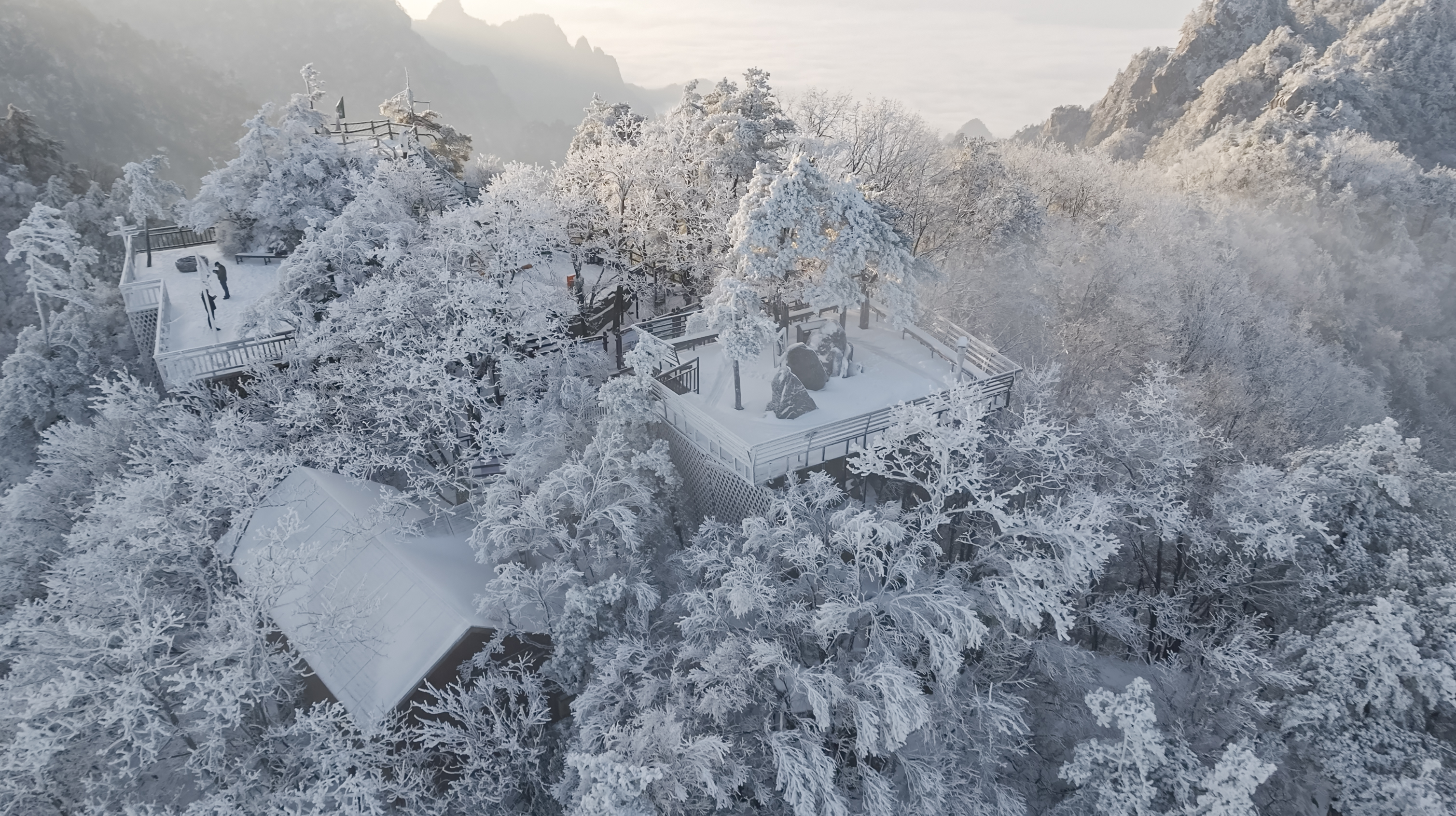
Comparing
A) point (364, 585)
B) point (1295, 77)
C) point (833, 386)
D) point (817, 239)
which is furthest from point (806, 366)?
point (1295, 77)

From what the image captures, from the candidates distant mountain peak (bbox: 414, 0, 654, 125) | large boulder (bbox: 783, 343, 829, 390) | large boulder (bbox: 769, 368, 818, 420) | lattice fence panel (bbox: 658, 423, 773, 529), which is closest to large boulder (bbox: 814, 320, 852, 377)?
large boulder (bbox: 783, 343, 829, 390)

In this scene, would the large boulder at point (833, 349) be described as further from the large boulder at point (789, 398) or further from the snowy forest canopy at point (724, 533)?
the large boulder at point (789, 398)

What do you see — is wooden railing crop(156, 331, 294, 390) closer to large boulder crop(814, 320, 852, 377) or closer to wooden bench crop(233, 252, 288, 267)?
wooden bench crop(233, 252, 288, 267)

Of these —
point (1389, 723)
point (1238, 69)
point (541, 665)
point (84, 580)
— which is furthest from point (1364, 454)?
point (1238, 69)

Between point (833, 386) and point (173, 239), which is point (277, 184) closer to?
point (173, 239)

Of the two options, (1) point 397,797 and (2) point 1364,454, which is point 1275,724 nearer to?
(2) point 1364,454
